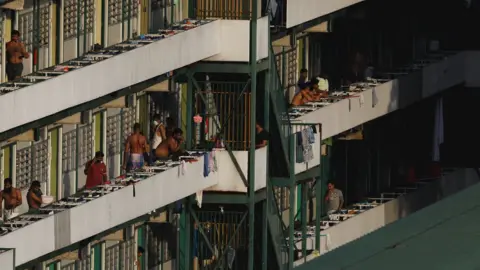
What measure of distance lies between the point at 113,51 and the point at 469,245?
115 ft

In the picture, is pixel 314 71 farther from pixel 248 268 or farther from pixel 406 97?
pixel 248 268

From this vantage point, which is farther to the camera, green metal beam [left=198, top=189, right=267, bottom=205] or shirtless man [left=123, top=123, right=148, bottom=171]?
green metal beam [left=198, top=189, right=267, bottom=205]

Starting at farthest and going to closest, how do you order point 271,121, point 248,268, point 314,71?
point 314,71 → point 271,121 → point 248,268

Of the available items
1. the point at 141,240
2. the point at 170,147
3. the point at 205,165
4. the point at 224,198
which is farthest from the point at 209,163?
the point at 141,240

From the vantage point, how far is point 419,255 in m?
6.97

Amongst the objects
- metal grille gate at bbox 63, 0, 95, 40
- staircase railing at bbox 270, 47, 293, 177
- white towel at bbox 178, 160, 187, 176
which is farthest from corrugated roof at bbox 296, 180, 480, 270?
staircase railing at bbox 270, 47, 293, 177

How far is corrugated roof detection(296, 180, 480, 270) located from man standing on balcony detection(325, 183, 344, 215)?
52.6 meters

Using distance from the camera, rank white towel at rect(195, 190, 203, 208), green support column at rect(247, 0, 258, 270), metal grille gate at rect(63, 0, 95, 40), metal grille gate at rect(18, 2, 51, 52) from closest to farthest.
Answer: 1. metal grille gate at rect(18, 2, 51, 52)
2. metal grille gate at rect(63, 0, 95, 40)
3. green support column at rect(247, 0, 258, 270)
4. white towel at rect(195, 190, 203, 208)

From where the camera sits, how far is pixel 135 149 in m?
43.8

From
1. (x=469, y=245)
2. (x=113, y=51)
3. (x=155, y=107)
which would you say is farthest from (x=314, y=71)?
(x=469, y=245)

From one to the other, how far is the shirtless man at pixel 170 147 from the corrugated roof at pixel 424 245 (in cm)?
3710

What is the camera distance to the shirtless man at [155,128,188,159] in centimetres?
4459

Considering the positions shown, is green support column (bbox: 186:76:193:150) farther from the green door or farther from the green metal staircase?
the green door

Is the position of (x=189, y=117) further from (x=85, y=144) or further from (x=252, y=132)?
(x=85, y=144)
